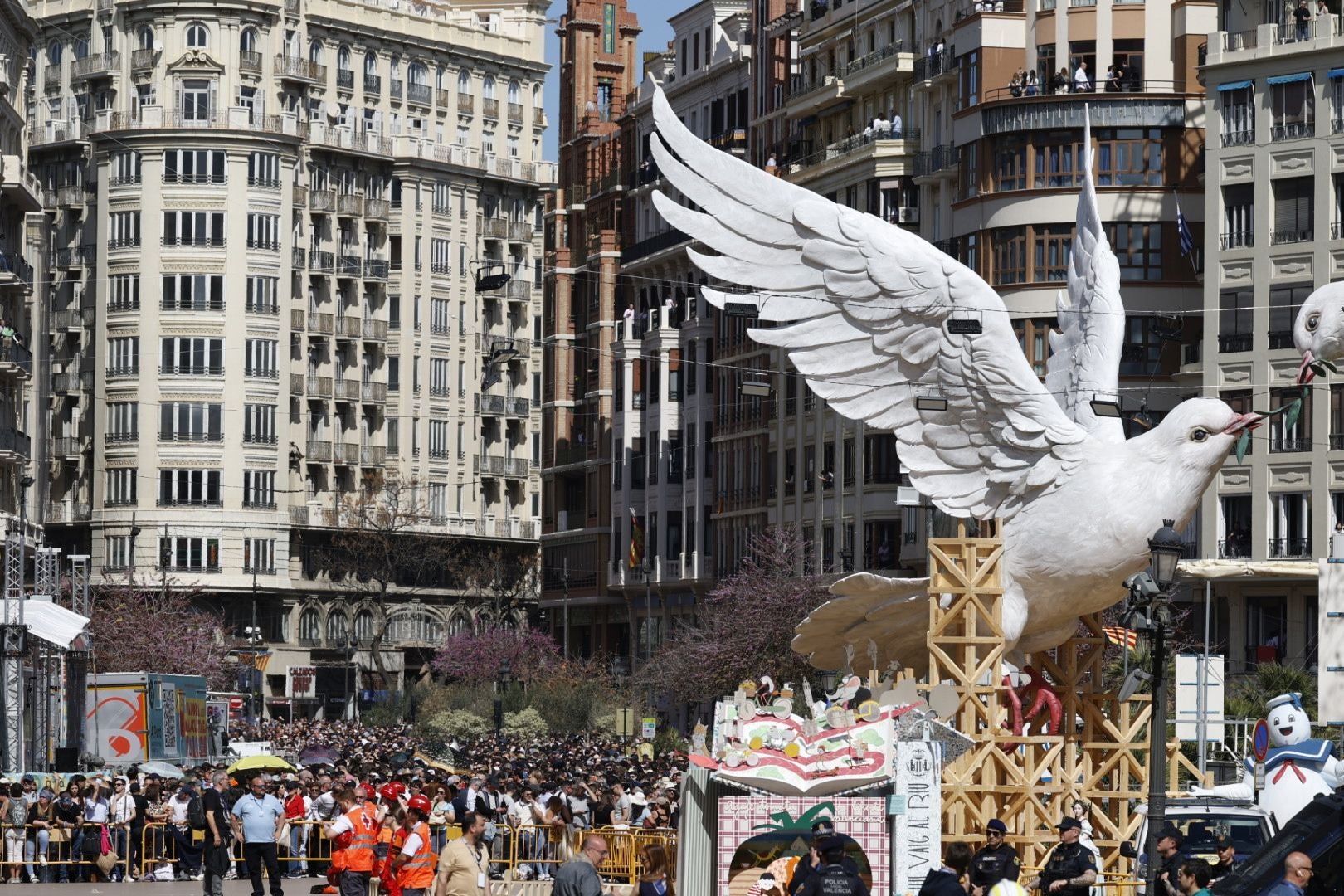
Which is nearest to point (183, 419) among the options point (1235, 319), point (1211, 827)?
point (1235, 319)

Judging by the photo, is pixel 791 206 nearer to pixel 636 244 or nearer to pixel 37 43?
pixel 636 244

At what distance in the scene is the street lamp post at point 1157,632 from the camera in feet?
77.0

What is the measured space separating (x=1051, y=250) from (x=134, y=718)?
91.2 ft

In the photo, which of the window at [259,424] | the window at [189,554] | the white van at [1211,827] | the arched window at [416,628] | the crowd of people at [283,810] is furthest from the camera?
the arched window at [416,628]

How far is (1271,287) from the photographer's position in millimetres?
68500

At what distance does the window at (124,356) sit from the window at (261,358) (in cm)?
425

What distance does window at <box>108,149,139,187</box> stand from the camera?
4481 inches

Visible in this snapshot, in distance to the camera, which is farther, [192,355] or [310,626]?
[310,626]

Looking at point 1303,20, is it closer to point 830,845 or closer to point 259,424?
point 830,845

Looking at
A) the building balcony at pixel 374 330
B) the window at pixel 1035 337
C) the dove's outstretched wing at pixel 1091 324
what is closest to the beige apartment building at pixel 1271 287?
the window at pixel 1035 337

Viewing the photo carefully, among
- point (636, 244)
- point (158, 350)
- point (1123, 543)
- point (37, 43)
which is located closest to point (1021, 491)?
point (1123, 543)

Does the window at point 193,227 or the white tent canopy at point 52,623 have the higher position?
the window at point 193,227

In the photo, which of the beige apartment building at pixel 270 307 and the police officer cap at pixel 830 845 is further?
the beige apartment building at pixel 270 307

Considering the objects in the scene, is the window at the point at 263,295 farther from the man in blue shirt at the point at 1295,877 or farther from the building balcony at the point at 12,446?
the man in blue shirt at the point at 1295,877
